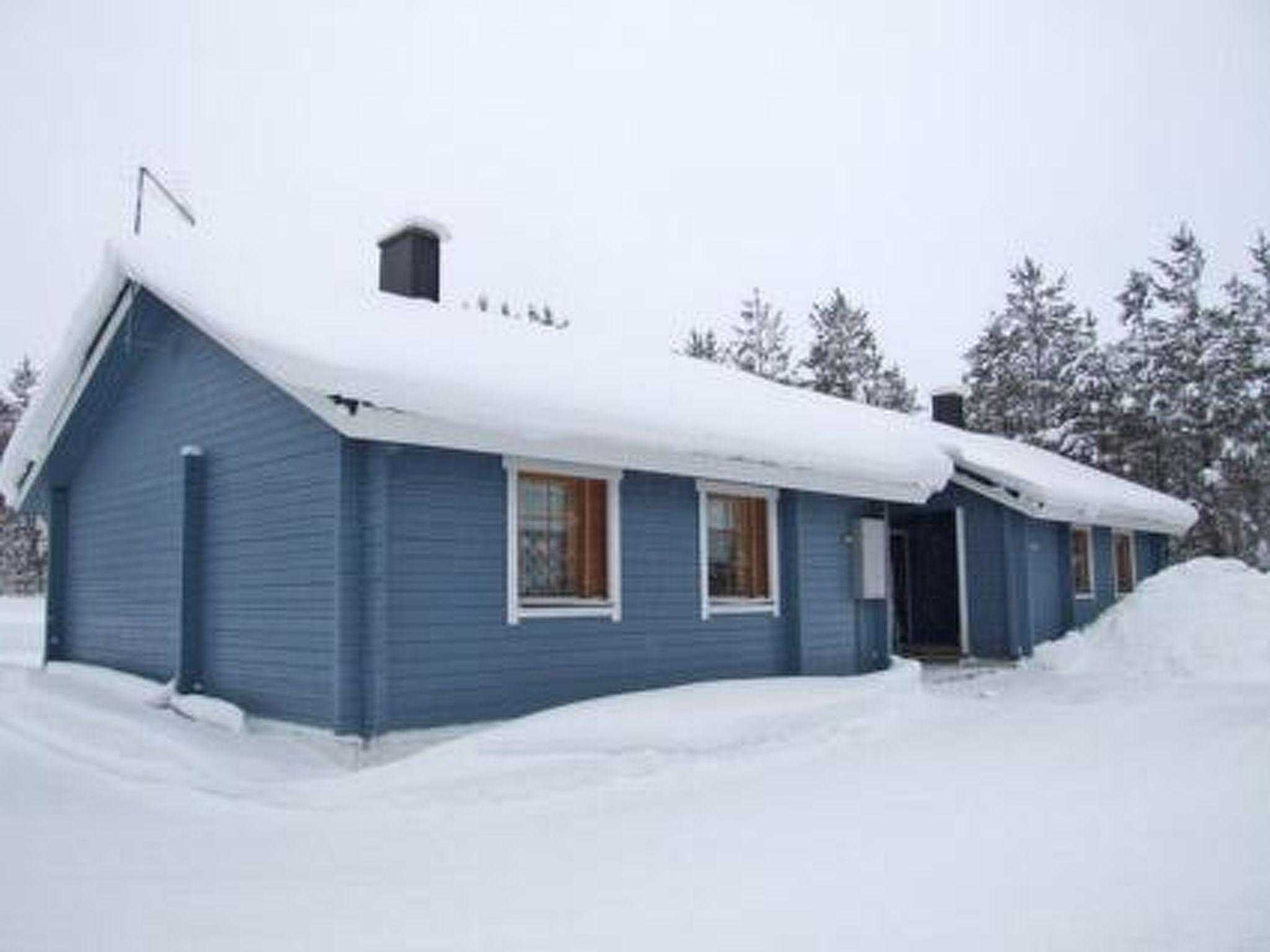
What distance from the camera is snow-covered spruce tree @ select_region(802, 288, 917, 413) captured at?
44.2m

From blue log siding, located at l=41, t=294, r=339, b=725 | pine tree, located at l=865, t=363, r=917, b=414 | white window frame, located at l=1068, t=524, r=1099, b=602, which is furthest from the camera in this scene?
pine tree, located at l=865, t=363, r=917, b=414

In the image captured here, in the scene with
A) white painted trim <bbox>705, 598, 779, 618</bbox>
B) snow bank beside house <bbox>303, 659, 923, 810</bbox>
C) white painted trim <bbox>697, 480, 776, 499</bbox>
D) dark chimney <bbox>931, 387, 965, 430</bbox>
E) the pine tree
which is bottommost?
snow bank beside house <bbox>303, 659, 923, 810</bbox>

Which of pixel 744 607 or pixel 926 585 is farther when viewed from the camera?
pixel 926 585

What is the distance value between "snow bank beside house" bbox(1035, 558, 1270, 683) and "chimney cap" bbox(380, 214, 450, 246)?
1127cm

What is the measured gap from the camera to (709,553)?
11641mm

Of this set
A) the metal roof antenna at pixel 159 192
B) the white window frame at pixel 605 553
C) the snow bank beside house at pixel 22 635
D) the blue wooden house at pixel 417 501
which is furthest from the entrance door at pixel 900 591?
the snow bank beside house at pixel 22 635

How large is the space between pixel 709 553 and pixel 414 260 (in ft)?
18.1

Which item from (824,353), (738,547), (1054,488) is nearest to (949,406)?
(1054,488)

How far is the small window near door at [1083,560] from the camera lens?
2025cm

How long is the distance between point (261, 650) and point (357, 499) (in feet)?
6.84

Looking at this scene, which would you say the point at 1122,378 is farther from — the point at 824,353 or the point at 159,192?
the point at 159,192

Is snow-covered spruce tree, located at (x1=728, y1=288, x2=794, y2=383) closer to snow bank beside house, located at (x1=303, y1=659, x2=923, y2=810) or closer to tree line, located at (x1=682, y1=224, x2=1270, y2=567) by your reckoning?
tree line, located at (x1=682, y1=224, x2=1270, y2=567)

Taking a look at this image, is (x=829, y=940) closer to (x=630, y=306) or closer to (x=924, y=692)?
(x=924, y=692)

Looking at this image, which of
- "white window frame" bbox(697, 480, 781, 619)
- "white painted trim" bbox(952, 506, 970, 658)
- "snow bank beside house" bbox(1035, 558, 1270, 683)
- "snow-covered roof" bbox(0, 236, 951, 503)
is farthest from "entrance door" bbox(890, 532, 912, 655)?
"white window frame" bbox(697, 480, 781, 619)
